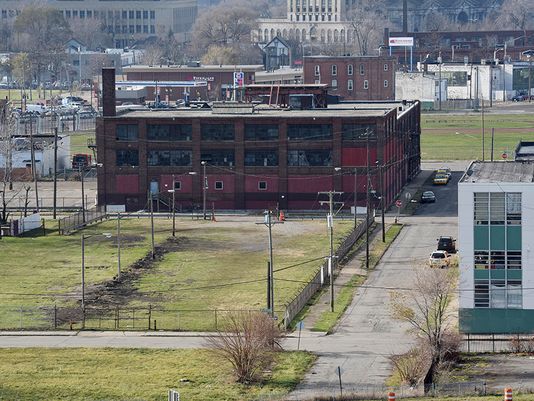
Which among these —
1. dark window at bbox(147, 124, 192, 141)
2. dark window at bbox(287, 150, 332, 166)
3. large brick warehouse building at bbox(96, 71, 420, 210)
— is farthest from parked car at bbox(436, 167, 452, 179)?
dark window at bbox(147, 124, 192, 141)

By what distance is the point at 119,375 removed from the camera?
6153cm

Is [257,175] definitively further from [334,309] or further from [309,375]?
[309,375]

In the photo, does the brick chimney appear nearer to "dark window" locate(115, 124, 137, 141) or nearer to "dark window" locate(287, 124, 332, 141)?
"dark window" locate(115, 124, 137, 141)

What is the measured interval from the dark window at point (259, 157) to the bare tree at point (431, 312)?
121 ft

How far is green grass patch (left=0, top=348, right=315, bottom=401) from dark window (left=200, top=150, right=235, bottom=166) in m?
46.5

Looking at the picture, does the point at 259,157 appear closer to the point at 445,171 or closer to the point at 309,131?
the point at 309,131

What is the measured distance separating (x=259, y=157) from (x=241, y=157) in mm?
1215

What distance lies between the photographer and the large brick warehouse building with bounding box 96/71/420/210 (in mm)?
110750

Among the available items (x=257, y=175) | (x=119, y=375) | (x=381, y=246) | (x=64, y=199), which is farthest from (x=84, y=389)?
(x=64, y=199)

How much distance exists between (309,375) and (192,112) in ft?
196

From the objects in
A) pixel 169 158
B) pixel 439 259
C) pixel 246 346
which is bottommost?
pixel 439 259

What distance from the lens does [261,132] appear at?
11200 centimetres

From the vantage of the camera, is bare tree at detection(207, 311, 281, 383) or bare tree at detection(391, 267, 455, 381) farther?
bare tree at detection(391, 267, 455, 381)

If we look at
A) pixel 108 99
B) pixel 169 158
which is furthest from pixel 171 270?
pixel 108 99
